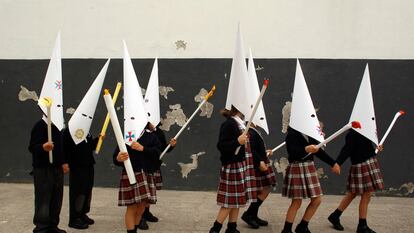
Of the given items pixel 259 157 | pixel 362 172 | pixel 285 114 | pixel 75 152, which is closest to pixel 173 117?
pixel 285 114

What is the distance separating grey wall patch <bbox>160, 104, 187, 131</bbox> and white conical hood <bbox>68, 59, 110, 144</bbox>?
285 cm

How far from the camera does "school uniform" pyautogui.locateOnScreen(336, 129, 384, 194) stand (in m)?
5.42

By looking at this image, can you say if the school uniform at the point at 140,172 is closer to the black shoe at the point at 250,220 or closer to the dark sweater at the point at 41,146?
the dark sweater at the point at 41,146

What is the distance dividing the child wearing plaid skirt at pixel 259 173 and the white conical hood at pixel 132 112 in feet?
5.08

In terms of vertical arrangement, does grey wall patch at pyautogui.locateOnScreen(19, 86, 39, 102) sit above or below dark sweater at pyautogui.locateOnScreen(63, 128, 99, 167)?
above

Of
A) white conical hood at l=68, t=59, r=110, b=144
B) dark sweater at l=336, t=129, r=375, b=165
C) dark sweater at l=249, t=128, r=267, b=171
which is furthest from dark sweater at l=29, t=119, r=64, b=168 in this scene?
dark sweater at l=336, t=129, r=375, b=165

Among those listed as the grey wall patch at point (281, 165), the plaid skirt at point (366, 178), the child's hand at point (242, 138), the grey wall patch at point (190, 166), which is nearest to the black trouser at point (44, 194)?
the child's hand at point (242, 138)

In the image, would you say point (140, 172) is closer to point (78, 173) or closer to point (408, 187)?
point (78, 173)

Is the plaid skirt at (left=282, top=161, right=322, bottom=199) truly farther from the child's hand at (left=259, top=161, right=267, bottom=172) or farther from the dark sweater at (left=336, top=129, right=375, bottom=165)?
the dark sweater at (left=336, top=129, right=375, bottom=165)

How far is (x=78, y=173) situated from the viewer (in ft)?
18.5

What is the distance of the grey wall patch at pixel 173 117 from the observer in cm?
816
